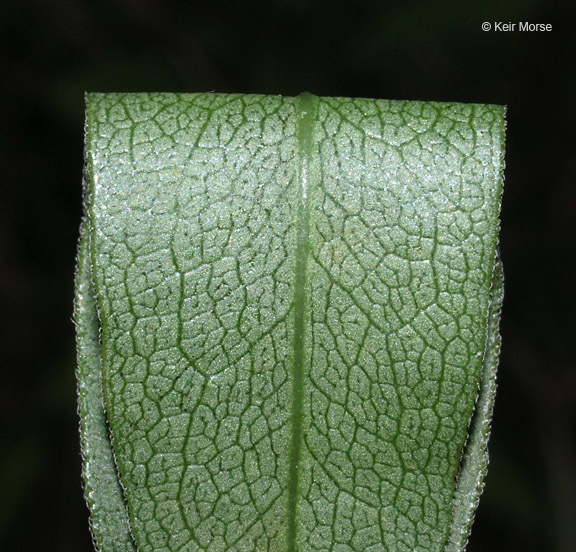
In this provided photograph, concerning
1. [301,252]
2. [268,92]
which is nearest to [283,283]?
[301,252]

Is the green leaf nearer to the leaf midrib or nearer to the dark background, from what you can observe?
the leaf midrib

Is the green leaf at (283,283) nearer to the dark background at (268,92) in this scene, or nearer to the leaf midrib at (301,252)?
the leaf midrib at (301,252)

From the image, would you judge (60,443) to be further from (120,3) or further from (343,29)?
(343,29)

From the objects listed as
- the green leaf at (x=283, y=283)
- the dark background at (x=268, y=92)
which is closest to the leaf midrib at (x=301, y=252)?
the green leaf at (x=283, y=283)

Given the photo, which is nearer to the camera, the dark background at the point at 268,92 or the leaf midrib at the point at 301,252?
the leaf midrib at the point at 301,252

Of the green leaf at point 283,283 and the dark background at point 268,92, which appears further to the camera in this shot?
the dark background at point 268,92
